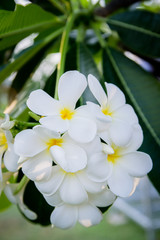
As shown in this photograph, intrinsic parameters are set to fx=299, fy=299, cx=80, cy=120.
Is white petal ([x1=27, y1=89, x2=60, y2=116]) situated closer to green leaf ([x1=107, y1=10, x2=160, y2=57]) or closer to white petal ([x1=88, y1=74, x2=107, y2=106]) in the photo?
white petal ([x1=88, y1=74, x2=107, y2=106])

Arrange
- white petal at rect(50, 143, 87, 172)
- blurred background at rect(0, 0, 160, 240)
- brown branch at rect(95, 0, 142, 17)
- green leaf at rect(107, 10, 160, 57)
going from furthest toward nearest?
blurred background at rect(0, 0, 160, 240) → brown branch at rect(95, 0, 142, 17) → green leaf at rect(107, 10, 160, 57) → white petal at rect(50, 143, 87, 172)

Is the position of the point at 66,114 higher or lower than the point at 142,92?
higher

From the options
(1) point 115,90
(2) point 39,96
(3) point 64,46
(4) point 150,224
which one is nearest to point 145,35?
(3) point 64,46

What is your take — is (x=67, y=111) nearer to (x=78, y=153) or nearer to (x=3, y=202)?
(x=78, y=153)

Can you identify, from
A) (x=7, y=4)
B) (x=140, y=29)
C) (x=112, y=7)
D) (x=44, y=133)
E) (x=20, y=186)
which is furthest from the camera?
(x=112, y=7)

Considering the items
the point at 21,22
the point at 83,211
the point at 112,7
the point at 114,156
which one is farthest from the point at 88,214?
the point at 112,7

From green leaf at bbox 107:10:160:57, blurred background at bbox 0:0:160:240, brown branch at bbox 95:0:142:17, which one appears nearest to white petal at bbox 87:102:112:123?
green leaf at bbox 107:10:160:57

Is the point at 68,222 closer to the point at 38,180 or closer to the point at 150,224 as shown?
the point at 38,180
